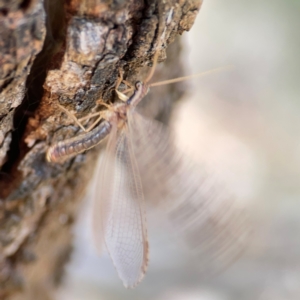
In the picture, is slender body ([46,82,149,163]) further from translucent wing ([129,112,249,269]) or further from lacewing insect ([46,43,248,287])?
translucent wing ([129,112,249,269])

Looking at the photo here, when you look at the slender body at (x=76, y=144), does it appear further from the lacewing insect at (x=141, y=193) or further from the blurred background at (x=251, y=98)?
the blurred background at (x=251, y=98)

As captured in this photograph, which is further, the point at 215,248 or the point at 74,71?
the point at 215,248

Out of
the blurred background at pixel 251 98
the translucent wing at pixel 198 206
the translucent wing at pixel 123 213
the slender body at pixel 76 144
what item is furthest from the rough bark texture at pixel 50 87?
the blurred background at pixel 251 98

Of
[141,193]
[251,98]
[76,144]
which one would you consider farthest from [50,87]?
[251,98]

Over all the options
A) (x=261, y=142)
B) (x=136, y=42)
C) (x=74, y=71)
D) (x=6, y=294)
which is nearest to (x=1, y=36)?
(x=74, y=71)

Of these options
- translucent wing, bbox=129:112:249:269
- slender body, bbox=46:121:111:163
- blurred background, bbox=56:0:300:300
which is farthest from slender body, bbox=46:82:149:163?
blurred background, bbox=56:0:300:300

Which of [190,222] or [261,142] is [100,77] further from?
[261,142]
